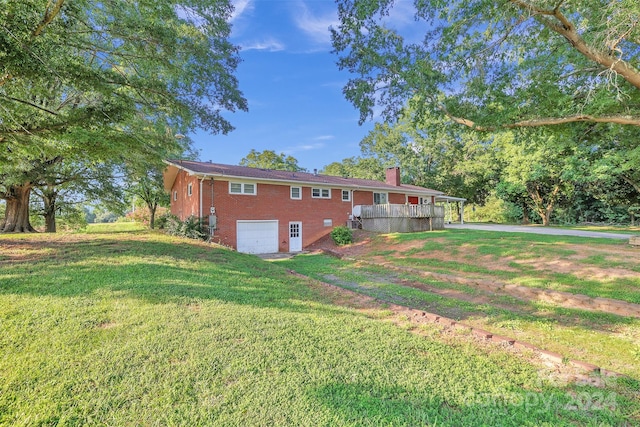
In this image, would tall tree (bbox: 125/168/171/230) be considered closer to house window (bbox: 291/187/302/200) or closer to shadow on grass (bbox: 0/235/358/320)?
house window (bbox: 291/187/302/200)

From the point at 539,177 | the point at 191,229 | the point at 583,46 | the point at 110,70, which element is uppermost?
the point at 110,70

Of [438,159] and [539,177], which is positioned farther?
[438,159]

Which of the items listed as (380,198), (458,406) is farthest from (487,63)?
(380,198)

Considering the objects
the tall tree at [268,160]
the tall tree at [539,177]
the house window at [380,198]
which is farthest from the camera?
the tall tree at [268,160]

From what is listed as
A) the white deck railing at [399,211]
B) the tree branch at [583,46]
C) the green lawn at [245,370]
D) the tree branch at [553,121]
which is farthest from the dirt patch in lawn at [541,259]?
the green lawn at [245,370]

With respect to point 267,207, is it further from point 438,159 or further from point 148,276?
point 438,159

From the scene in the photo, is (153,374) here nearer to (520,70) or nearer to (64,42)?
(64,42)

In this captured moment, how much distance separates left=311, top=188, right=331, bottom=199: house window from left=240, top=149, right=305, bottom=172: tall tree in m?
19.6

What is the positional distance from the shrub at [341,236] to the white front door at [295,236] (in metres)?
1.96

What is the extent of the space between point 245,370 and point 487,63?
871cm

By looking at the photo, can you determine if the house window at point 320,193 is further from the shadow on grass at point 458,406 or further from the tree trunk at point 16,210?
the shadow on grass at point 458,406

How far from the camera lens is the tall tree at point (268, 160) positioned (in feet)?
123

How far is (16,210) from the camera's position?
14.7 meters

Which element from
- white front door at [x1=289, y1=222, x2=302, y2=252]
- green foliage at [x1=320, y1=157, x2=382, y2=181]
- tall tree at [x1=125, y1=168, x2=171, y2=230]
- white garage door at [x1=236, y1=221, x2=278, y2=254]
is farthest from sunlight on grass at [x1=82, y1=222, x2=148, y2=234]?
green foliage at [x1=320, y1=157, x2=382, y2=181]
